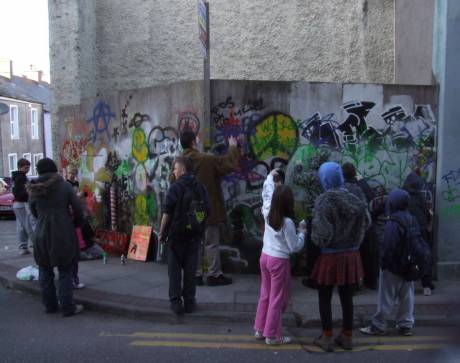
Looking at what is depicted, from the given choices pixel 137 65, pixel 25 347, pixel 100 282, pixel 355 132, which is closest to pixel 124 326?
pixel 25 347

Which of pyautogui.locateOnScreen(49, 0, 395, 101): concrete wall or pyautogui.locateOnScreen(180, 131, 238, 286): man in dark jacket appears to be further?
pyautogui.locateOnScreen(49, 0, 395, 101): concrete wall

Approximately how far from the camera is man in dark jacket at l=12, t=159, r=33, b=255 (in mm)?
8716

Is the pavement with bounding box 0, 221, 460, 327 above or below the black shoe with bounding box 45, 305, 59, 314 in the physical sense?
above

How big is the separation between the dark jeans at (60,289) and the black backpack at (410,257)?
→ 11.8ft

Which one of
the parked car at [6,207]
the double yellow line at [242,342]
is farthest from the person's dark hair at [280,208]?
the parked car at [6,207]

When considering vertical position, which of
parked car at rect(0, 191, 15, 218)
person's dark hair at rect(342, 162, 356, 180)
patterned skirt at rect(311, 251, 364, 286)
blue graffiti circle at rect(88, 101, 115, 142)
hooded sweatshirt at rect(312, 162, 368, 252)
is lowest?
parked car at rect(0, 191, 15, 218)

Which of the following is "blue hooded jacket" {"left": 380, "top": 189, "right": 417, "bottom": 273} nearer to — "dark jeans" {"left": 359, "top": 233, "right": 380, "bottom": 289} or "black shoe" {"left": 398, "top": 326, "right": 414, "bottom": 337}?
"black shoe" {"left": 398, "top": 326, "right": 414, "bottom": 337}

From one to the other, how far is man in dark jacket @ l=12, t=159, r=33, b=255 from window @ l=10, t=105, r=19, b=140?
2421 centimetres

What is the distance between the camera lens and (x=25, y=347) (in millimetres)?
4844

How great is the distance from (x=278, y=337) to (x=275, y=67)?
8.28 m

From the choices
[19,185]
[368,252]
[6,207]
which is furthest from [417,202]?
[6,207]

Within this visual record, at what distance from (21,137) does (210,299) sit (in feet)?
97.7

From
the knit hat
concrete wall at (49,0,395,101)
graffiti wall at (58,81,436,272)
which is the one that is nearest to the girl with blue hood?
graffiti wall at (58,81,436,272)

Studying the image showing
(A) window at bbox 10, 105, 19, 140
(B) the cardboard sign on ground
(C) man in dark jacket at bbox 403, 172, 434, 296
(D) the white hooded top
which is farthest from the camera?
(A) window at bbox 10, 105, 19, 140
